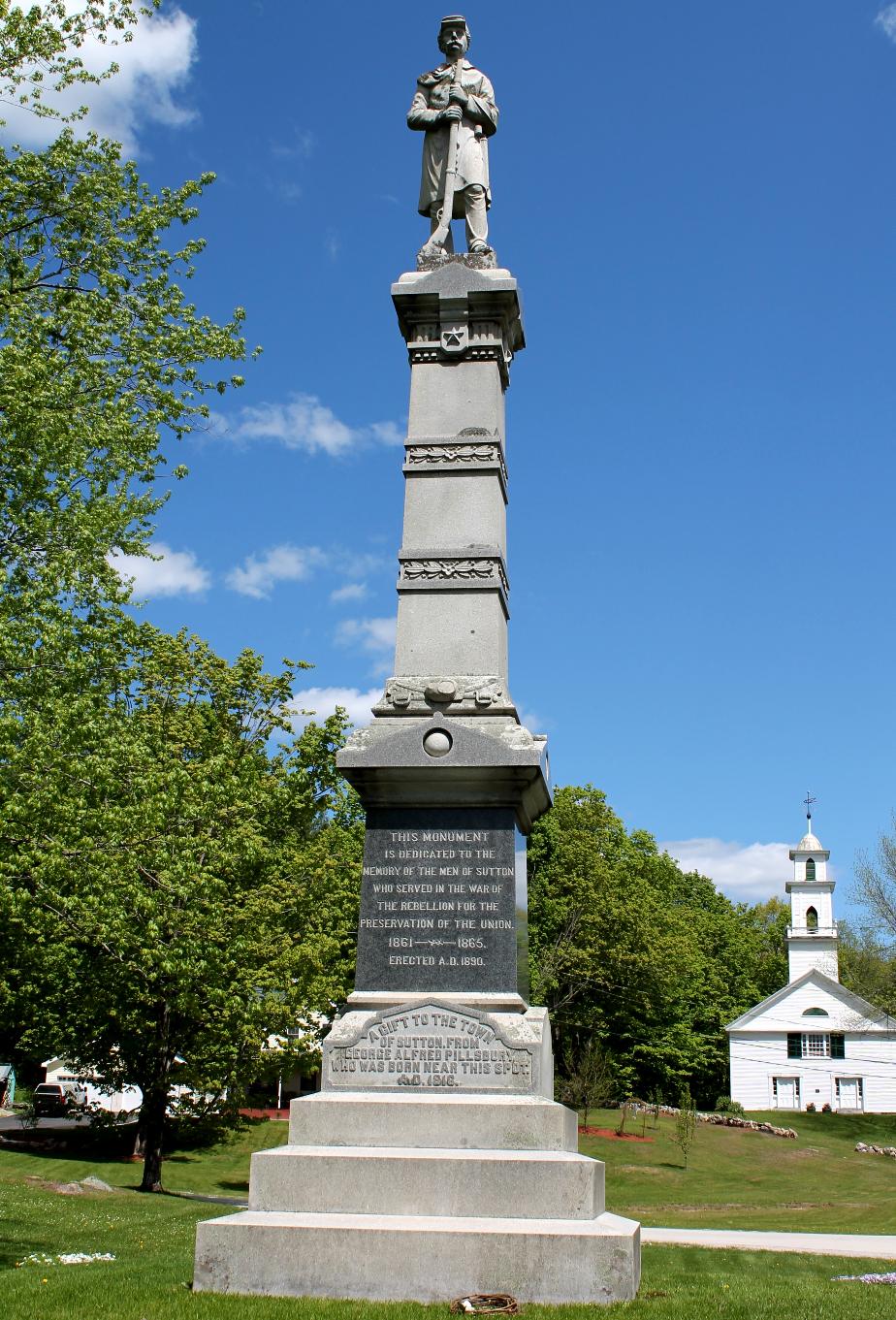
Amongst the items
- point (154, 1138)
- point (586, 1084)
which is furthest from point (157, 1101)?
point (586, 1084)

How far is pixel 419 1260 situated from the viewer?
721 centimetres

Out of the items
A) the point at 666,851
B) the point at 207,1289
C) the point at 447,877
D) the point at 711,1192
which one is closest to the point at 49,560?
the point at 447,877

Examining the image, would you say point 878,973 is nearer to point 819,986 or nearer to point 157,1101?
point 819,986

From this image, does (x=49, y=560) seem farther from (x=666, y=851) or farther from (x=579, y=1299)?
(x=666, y=851)

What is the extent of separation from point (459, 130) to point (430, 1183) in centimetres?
951

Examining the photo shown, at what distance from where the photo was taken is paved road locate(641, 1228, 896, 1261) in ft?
49.7

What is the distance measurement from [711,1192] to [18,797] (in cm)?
2450

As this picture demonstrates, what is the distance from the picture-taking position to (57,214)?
65.4 feet

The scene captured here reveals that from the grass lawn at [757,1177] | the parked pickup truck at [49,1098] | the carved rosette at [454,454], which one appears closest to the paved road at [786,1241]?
the grass lawn at [757,1177]

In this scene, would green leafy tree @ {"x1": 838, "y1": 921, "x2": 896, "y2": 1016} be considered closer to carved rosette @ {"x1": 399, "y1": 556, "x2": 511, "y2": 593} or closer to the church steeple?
the church steeple

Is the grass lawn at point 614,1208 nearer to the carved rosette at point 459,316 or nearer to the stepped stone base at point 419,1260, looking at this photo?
the stepped stone base at point 419,1260

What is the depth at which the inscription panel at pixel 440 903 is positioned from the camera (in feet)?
29.8

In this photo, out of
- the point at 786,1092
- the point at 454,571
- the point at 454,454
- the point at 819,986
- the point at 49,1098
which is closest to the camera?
the point at 454,571

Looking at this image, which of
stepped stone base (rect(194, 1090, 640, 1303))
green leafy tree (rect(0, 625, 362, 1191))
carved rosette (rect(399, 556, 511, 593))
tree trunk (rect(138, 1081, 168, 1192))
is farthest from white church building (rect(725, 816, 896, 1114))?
stepped stone base (rect(194, 1090, 640, 1303))
